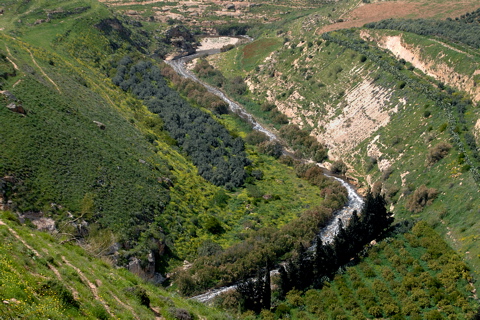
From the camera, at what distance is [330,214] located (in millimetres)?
65750

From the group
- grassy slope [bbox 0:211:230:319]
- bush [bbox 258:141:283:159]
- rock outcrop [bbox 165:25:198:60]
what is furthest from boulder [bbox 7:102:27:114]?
rock outcrop [bbox 165:25:198:60]

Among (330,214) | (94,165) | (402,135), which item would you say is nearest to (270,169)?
(330,214)

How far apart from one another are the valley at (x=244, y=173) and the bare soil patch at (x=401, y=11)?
0.77m

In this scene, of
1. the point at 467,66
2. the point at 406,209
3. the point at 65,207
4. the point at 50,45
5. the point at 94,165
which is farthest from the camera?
the point at 50,45

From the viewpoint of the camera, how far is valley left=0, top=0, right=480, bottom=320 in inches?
1724

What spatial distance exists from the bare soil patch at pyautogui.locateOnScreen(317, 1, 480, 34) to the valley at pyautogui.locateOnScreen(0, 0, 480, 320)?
2.54ft

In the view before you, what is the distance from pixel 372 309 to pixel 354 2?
117 metres

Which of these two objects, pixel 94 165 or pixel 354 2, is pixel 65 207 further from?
pixel 354 2

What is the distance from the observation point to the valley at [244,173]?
144 ft

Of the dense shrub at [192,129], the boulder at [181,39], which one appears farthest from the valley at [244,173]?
the boulder at [181,39]

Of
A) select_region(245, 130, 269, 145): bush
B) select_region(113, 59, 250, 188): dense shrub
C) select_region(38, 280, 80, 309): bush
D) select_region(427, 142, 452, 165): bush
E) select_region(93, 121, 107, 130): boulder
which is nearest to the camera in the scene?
select_region(38, 280, 80, 309): bush

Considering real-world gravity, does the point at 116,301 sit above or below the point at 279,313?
above

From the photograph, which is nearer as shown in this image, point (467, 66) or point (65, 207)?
point (65, 207)

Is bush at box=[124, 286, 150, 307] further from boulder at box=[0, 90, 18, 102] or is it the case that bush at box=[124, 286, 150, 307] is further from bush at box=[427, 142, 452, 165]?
bush at box=[427, 142, 452, 165]
